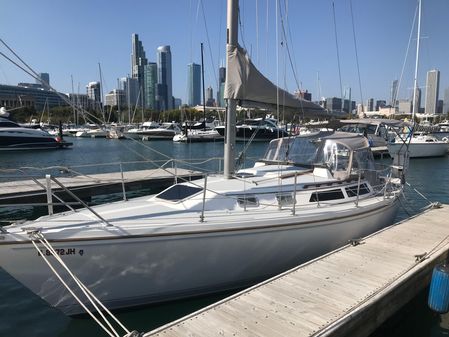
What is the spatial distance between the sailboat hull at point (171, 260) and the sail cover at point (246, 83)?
290 centimetres

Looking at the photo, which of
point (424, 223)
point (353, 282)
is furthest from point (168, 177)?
point (353, 282)

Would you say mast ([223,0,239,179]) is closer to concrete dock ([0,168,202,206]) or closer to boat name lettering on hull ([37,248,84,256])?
concrete dock ([0,168,202,206])

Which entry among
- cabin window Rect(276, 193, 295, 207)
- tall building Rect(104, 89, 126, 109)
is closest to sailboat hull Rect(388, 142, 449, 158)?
cabin window Rect(276, 193, 295, 207)

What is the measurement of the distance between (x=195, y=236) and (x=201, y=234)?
102 mm

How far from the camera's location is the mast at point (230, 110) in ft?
26.8

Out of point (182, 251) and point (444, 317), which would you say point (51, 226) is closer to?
point (182, 251)

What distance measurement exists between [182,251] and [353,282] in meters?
2.77

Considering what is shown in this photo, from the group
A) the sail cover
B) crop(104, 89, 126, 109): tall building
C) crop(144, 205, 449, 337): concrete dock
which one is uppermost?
crop(104, 89, 126, 109): tall building

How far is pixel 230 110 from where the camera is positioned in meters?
8.41

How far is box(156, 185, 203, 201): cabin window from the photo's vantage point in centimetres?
774

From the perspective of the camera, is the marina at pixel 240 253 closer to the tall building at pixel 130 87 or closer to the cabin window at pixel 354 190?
the cabin window at pixel 354 190

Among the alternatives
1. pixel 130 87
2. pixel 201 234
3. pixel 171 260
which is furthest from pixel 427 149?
pixel 130 87

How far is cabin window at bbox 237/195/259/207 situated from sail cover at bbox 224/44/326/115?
219cm

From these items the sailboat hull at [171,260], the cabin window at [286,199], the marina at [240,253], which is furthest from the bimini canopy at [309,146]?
the sailboat hull at [171,260]
